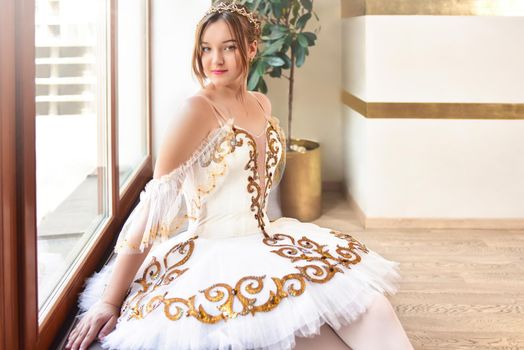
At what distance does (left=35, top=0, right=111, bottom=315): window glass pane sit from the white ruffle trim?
319mm

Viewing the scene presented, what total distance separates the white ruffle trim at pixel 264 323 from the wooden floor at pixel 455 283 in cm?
101

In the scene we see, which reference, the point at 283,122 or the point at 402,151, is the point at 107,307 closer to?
the point at 402,151

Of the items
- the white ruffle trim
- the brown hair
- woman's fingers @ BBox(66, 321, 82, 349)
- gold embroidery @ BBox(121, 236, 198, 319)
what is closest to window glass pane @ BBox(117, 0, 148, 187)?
the brown hair

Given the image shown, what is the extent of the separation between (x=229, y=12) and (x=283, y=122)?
322cm

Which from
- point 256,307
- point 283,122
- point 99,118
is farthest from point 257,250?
point 283,122

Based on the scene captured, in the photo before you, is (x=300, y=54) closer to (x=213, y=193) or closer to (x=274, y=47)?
(x=274, y=47)

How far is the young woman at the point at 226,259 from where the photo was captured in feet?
4.74

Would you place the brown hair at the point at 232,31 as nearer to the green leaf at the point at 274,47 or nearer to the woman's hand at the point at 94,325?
the woman's hand at the point at 94,325

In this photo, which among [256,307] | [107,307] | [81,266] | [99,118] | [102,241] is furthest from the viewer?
[99,118]

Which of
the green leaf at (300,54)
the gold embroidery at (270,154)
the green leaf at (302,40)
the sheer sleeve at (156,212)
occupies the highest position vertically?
the green leaf at (302,40)

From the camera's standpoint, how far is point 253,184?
5.78 ft

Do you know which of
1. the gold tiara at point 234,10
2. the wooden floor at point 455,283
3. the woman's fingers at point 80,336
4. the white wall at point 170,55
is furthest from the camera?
the white wall at point 170,55

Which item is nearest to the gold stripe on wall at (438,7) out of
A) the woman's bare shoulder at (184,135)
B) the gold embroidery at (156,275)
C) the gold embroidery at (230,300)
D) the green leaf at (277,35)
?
the green leaf at (277,35)

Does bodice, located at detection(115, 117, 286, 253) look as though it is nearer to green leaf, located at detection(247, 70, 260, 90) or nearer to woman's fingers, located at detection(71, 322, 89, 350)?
woman's fingers, located at detection(71, 322, 89, 350)
